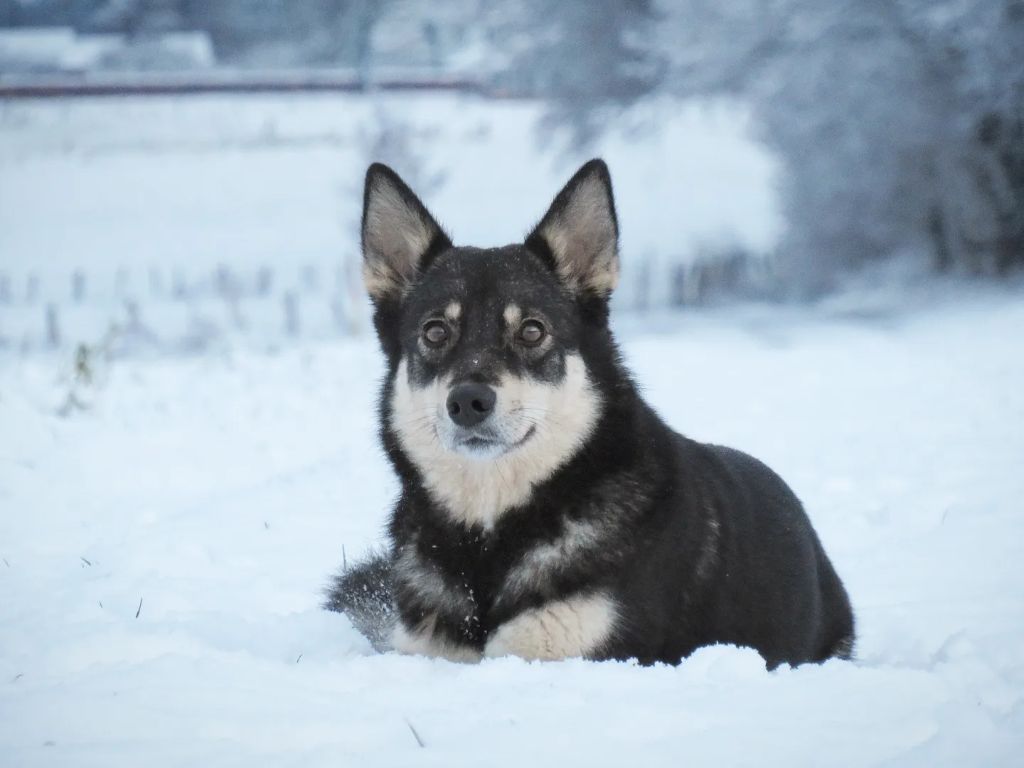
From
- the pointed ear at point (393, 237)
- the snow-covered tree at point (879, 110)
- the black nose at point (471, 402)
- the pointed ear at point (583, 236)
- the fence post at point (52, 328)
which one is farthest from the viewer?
the snow-covered tree at point (879, 110)

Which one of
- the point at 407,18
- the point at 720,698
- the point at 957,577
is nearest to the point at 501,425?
the point at 720,698

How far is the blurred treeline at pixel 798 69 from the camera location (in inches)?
543

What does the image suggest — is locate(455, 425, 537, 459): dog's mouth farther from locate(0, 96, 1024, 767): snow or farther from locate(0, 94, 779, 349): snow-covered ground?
locate(0, 94, 779, 349): snow-covered ground

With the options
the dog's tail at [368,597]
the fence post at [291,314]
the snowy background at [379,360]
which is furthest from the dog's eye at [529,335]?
the fence post at [291,314]

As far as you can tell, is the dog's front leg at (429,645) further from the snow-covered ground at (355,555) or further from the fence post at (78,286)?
the fence post at (78,286)

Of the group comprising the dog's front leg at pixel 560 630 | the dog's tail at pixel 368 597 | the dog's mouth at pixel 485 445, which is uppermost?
the dog's mouth at pixel 485 445

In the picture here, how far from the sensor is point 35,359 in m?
9.62

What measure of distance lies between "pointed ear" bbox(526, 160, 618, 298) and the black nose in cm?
70

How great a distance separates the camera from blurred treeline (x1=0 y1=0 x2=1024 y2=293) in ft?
45.3

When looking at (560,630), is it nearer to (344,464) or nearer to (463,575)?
(463,575)

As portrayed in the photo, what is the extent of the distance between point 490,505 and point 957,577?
2.48 m

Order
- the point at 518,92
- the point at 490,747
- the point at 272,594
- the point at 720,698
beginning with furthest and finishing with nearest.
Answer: the point at 518,92 → the point at 272,594 → the point at 720,698 → the point at 490,747

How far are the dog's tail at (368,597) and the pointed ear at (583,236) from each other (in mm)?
1384

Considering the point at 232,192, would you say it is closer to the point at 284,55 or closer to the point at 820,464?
the point at 284,55
